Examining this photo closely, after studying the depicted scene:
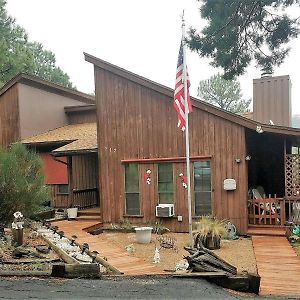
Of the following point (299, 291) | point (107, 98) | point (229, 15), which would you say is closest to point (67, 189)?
point (107, 98)

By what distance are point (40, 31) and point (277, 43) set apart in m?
40.8

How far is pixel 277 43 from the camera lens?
9484 mm

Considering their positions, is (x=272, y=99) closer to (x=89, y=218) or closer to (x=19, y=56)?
(x=89, y=218)

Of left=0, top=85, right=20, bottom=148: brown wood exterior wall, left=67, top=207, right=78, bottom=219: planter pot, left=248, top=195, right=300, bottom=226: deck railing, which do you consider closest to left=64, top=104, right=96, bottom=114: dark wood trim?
left=0, top=85, right=20, bottom=148: brown wood exterior wall

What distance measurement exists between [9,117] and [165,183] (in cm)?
875

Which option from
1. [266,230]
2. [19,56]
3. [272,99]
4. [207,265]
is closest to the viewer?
[207,265]

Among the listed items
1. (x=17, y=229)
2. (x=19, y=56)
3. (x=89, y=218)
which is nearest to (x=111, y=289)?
(x=17, y=229)

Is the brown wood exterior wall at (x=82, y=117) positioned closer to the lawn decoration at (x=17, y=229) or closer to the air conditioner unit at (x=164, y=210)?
the air conditioner unit at (x=164, y=210)

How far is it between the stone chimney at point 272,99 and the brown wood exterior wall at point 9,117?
9.85 meters

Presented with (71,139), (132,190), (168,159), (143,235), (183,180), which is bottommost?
(143,235)

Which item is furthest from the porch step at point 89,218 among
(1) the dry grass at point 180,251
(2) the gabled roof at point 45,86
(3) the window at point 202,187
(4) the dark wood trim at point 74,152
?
(2) the gabled roof at point 45,86

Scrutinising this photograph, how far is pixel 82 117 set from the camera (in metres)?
18.9

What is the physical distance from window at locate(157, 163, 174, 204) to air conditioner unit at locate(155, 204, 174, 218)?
0.20m

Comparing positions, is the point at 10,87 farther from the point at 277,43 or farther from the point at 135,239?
the point at 277,43
